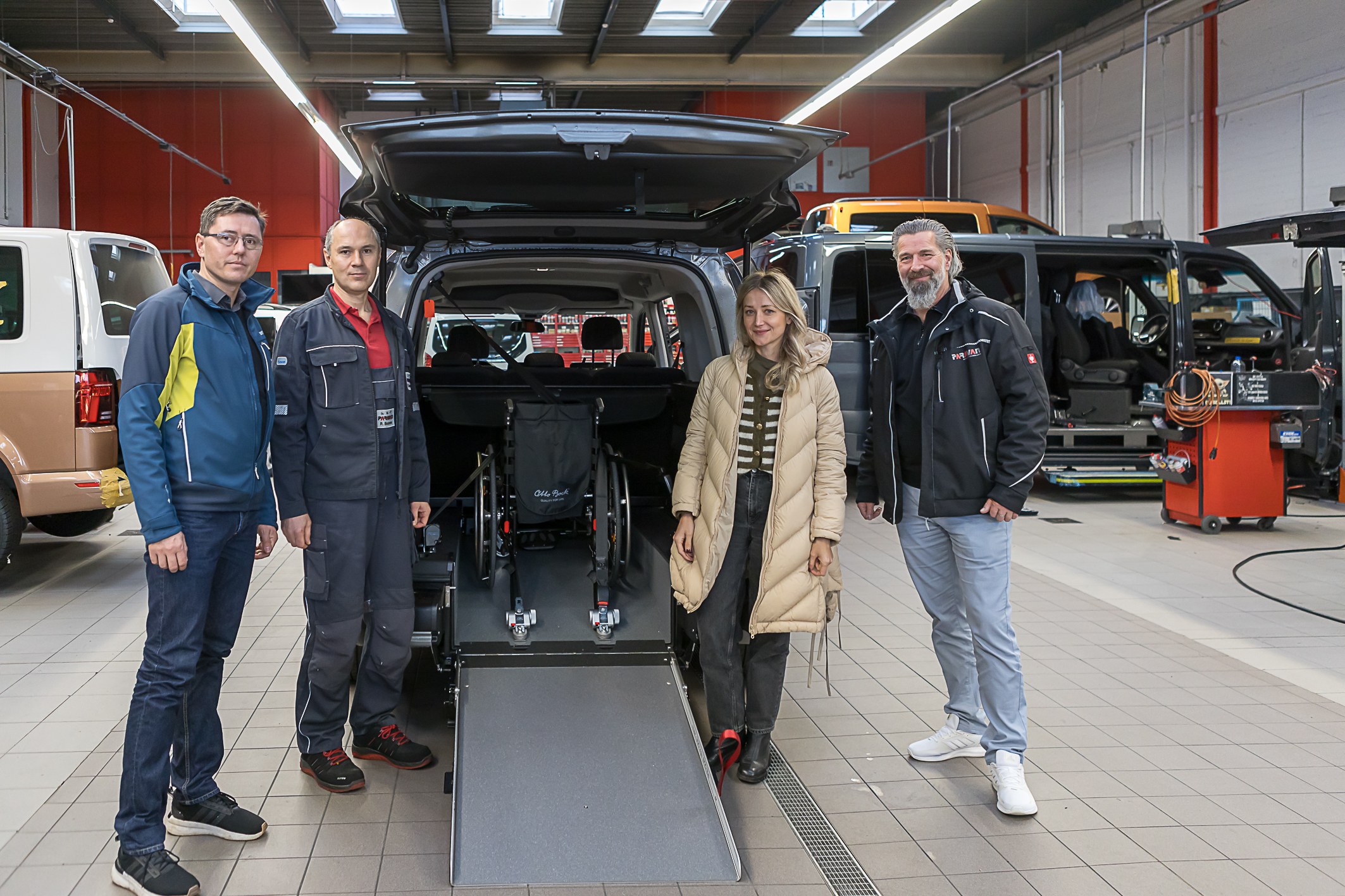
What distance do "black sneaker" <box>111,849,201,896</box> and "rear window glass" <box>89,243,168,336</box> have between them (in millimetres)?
3882

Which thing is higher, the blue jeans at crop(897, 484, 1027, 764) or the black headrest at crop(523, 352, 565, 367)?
the black headrest at crop(523, 352, 565, 367)

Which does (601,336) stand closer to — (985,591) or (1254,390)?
(985,591)

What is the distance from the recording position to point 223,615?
2670 millimetres

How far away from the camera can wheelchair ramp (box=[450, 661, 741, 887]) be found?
8.22ft

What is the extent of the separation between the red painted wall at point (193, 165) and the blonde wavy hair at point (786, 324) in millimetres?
15700

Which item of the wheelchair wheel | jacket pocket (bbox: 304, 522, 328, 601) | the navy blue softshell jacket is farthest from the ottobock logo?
the navy blue softshell jacket

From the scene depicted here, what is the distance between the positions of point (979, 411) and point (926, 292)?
15.6 inches

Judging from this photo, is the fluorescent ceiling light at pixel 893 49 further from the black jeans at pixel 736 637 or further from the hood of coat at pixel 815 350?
the black jeans at pixel 736 637

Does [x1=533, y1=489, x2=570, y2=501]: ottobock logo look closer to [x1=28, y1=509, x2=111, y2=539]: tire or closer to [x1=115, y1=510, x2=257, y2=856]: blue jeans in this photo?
[x1=115, y1=510, x2=257, y2=856]: blue jeans

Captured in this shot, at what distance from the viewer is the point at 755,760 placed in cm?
315

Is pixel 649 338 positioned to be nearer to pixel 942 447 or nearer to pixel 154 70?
pixel 942 447

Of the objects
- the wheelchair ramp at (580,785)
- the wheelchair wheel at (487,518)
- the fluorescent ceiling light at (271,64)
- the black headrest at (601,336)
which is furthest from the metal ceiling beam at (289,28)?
the wheelchair ramp at (580,785)

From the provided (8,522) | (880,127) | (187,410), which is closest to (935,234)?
(187,410)

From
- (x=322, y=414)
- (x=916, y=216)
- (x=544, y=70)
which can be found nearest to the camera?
(x=322, y=414)
